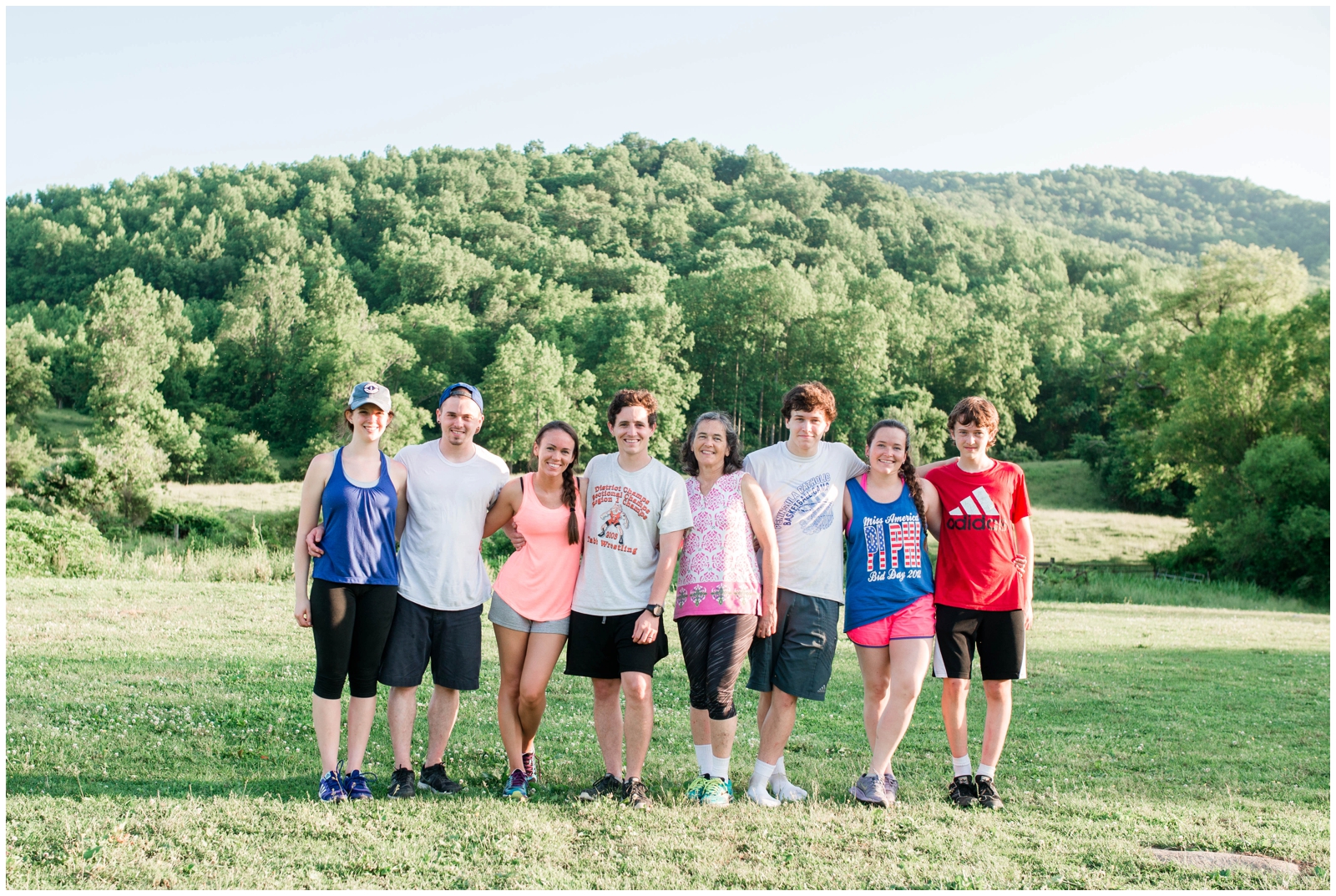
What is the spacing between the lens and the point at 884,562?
5.30 metres

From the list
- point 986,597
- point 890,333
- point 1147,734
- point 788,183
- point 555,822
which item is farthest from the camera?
point 788,183

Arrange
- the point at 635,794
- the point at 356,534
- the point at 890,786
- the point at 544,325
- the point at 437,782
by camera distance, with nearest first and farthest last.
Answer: the point at 356,534 → the point at 635,794 → the point at 437,782 → the point at 890,786 → the point at 544,325

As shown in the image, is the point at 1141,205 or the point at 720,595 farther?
the point at 1141,205

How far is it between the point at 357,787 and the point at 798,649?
2445mm

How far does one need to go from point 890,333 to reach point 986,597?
61912mm

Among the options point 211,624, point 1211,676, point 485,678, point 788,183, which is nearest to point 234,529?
point 211,624

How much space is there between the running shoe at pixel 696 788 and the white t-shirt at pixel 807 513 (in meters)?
1.13

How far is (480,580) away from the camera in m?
5.31

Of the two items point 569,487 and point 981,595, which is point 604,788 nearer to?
point 569,487

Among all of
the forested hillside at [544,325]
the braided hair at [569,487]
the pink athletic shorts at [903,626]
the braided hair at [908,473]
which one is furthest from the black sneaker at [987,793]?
the forested hillside at [544,325]

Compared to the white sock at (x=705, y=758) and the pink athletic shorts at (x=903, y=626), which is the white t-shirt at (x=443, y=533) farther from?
the pink athletic shorts at (x=903, y=626)

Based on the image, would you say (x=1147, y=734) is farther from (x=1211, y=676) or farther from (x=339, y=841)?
(x=339, y=841)

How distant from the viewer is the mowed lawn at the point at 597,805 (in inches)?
166

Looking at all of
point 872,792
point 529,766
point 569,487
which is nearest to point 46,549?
point 529,766
